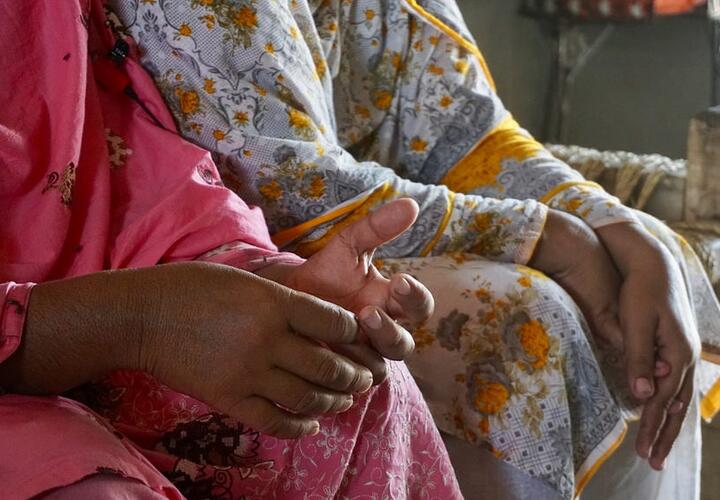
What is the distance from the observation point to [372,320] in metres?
0.67

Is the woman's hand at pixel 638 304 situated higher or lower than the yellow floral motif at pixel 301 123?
lower

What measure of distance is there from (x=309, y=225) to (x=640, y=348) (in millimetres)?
400

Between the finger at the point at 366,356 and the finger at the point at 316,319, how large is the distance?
0.06ft

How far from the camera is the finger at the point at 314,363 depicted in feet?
2.05

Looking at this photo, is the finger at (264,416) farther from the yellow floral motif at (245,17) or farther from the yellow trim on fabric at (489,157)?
the yellow trim on fabric at (489,157)

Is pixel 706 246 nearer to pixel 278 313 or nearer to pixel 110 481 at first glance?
pixel 278 313

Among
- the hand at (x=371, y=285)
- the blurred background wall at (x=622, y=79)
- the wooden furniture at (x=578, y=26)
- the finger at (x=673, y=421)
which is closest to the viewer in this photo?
the hand at (x=371, y=285)

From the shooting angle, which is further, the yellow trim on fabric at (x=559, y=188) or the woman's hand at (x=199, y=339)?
the yellow trim on fabric at (x=559, y=188)

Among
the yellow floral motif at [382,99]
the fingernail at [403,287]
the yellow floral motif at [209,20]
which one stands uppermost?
the yellow floral motif at [209,20]

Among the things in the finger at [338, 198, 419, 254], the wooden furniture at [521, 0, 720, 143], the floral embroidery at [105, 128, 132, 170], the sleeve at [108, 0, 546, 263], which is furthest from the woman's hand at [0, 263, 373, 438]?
the wooden furniture at [521, 0, 720, 143]

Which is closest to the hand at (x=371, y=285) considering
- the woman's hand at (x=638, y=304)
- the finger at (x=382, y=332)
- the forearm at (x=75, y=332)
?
the finger at (x=382, y=332)

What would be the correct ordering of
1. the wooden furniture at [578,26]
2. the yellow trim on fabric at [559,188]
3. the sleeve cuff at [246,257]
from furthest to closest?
the wooden furniture at [578,26]
the yellow trim on fabric at [559,188]
the sleeve cuff at [246,257]

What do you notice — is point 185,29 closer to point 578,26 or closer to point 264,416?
point 264,416

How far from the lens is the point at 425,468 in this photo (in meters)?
0.79
